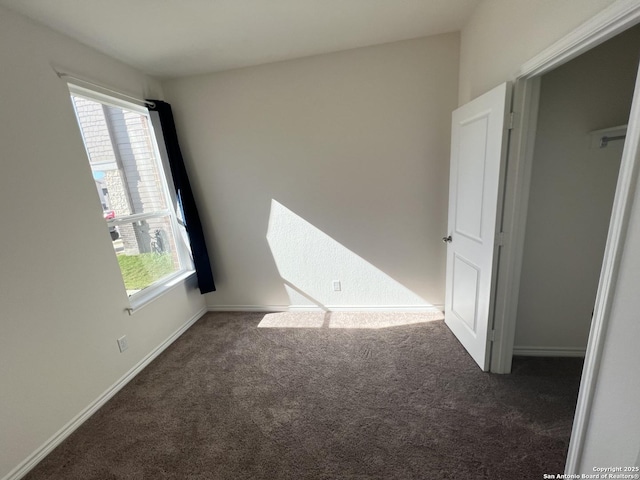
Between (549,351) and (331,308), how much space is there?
6.05 feet

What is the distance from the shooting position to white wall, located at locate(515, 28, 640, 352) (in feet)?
5.26

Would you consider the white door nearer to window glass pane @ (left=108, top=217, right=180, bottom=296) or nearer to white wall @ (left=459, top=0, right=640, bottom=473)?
white wall @ (left=459, top=0, right=640, bottom=473)

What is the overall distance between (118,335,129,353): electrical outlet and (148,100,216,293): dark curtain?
839 millimetres

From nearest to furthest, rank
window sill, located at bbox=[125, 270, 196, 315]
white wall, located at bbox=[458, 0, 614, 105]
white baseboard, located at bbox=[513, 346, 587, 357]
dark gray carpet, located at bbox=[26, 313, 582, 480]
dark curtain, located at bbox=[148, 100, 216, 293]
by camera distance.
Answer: white wall, located at bbox=[458, 0, 614, 105]
dark gray carpet, located at bbox=[26, 313, 582, 480]
white baseboard, located at bbox=[513, 346, 587, 357]
window sill, located at bbox=[125, 270, 196, 315]
dark curtain, located at bbox=[148, 100, 216, 293]

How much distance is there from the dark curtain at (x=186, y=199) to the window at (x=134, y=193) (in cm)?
13

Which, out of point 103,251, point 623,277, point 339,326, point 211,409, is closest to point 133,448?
point 211,409

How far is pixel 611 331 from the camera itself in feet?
2.98

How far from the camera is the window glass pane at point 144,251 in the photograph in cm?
226

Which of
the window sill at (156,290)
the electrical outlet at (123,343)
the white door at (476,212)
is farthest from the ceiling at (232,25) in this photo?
the electrical outlet at (123,343)

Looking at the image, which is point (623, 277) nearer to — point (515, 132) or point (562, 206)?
point (515, 132)

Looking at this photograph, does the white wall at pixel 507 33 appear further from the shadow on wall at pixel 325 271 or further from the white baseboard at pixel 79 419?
the white baseboard at pixel 79 419

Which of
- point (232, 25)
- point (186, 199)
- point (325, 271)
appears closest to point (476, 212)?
point (325, 271)

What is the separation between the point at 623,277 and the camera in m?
0.85

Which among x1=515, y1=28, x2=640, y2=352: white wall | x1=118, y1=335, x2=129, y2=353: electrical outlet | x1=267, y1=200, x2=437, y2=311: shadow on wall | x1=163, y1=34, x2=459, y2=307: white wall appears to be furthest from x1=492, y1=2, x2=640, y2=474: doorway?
x1=118, y1=335, x2=129, y2=353: electrical outlet
